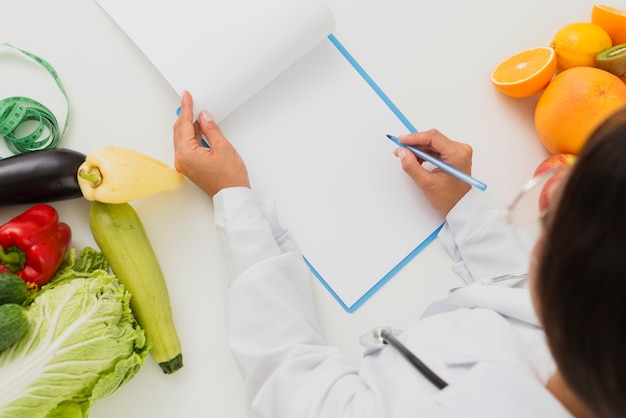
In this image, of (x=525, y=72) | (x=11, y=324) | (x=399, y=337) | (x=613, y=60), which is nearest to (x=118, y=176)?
(x=11, y=324)

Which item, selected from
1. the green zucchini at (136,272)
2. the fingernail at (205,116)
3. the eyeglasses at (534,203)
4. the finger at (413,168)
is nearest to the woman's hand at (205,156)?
the fingernail at (205,116)

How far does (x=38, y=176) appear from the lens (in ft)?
2.41

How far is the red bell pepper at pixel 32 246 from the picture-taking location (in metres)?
0.72

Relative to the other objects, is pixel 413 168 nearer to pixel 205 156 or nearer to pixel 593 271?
pixel 205 156

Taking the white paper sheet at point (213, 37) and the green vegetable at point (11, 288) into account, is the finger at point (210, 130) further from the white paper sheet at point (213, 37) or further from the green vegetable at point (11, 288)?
the green vegetable at point (11, 288)

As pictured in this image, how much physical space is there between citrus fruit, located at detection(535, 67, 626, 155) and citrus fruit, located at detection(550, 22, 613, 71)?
44 millimetres

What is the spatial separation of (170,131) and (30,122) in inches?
7.2

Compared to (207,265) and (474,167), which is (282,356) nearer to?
(207,265)

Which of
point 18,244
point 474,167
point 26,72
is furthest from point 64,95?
point 474,167

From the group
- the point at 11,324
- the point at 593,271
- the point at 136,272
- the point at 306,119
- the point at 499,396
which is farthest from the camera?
the point at 306,119

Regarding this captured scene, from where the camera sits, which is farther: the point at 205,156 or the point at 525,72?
the point at 525,72

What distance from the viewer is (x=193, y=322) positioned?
0.81 metres

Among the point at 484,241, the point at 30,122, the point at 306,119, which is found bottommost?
the point at 484,241

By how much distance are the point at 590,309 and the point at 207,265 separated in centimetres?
54
